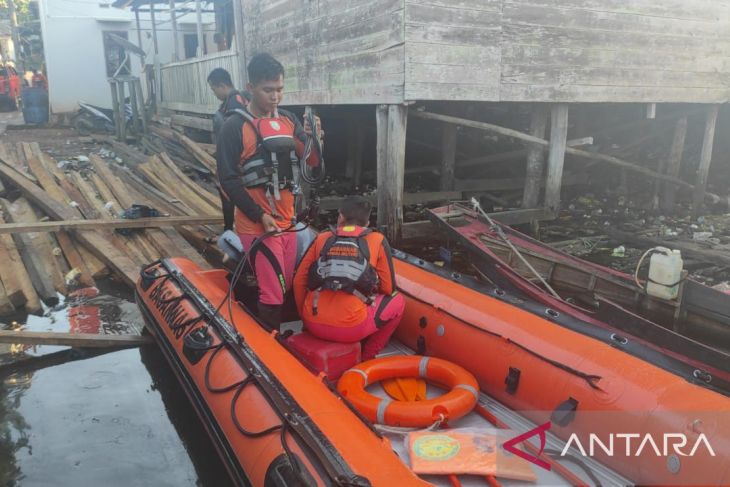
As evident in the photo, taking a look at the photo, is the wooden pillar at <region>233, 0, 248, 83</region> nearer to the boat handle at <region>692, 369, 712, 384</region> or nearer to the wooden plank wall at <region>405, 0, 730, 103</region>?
the wooden plank wall at <region>405, 0, 730, 103</region>

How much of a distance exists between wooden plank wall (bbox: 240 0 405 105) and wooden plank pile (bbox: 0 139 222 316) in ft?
7.95

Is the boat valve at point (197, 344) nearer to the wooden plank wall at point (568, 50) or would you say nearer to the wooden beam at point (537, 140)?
the wooden plank wall at point (568, 50)

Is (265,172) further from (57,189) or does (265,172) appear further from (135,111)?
(135,111)

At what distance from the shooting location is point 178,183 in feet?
29.8

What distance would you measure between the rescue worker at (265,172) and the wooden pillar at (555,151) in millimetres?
5256

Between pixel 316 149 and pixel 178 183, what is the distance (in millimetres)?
6216

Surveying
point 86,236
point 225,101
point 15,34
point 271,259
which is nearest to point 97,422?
point 271,259

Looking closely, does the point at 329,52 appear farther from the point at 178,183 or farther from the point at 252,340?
the point at 252,340

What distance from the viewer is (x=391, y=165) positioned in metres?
6.58

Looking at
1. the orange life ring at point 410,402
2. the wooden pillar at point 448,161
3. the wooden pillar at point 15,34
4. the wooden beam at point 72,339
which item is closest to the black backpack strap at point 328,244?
the orange life ring at point 410,402

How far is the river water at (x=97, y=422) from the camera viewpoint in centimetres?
316

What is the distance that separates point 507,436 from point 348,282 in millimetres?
1191

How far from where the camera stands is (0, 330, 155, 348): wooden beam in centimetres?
404

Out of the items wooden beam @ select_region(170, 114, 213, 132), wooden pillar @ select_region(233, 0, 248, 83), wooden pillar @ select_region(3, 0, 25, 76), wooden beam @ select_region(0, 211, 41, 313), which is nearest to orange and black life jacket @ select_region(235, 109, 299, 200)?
wooden beam @ select_region(0, 211, 41, 313)
